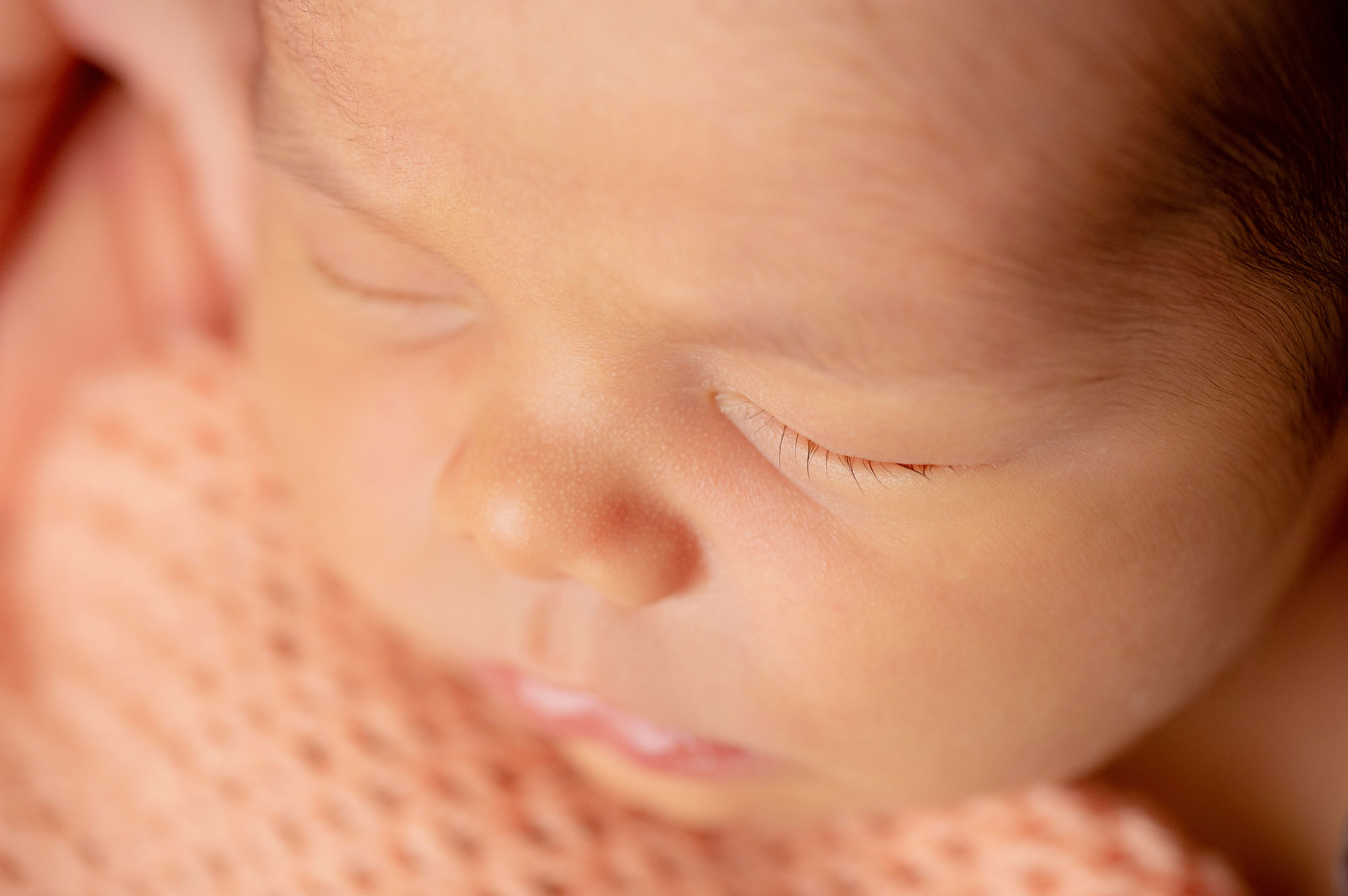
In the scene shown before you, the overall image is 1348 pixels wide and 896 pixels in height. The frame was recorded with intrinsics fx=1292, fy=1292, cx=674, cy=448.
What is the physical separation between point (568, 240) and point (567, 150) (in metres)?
0.04

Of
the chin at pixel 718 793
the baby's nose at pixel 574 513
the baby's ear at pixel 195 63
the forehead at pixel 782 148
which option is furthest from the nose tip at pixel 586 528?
the baby's ear at pixel 195 63

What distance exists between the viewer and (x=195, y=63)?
42.1 inches

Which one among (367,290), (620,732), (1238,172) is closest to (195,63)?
(367,290)

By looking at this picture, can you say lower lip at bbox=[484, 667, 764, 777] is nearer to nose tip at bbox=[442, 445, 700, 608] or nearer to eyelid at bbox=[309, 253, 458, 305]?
nose tip at bbox=[442, 445, 700, 608]

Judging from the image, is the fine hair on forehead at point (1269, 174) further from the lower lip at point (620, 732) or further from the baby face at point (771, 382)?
the lower lip at point (620, 732)

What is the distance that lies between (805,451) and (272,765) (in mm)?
485

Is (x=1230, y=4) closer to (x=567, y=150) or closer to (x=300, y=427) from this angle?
(x=567, y=150)

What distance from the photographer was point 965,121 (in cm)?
47

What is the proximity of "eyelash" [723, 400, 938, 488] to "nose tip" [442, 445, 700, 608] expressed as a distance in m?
0.07

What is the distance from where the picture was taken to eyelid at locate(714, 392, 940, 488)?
1.91 feet

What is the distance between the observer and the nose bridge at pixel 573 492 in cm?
60

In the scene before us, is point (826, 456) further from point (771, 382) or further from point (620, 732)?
point (620, 732)

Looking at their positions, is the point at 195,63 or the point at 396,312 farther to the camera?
the point at 195,63

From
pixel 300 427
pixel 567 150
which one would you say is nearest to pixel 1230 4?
pixel 567 150
